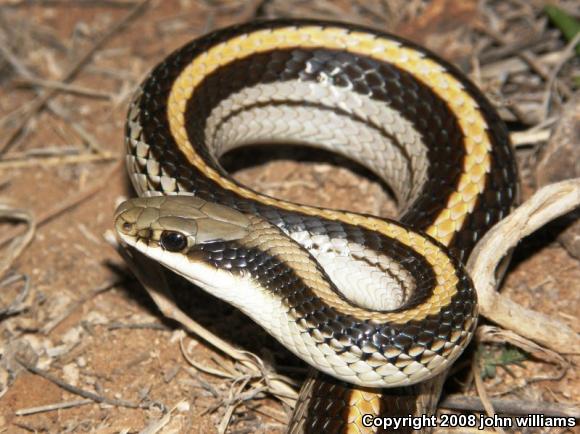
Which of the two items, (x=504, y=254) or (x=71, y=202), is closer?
(x=504, y=254)

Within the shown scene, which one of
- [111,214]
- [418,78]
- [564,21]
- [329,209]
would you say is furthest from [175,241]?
[564,21]

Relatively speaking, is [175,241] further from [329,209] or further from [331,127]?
[331,127]

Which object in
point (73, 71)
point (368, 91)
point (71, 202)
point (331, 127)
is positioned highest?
point (368, 91)

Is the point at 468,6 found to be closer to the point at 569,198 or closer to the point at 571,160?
the point at 571,160

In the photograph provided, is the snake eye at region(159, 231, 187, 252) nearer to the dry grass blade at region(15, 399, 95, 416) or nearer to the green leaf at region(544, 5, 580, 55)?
the dry grass blade at region(15, 399, 95, 416)

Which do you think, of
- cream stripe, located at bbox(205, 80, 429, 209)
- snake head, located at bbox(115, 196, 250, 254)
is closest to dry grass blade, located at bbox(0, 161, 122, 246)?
cream stripe, located at bbox(205, 80, 429, 209)

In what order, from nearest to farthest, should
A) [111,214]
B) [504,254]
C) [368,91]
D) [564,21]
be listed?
[504,254] → [368,91] → [111,214] → [564,21]
